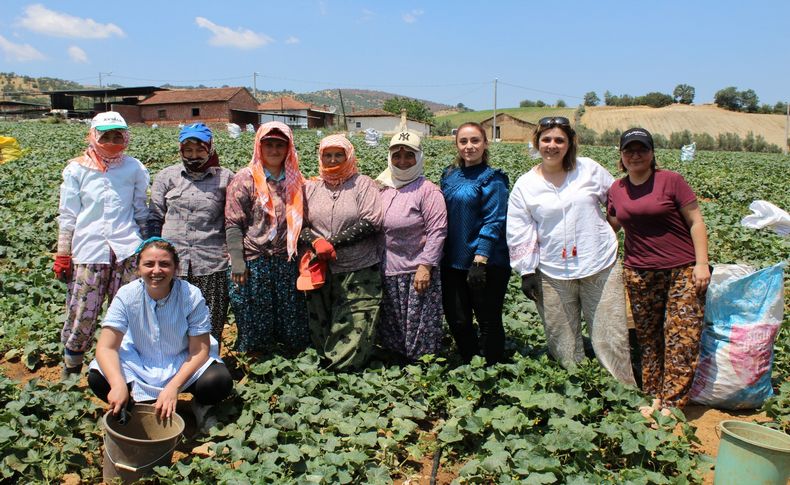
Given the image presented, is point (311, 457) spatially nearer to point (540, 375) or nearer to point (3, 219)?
point (540, 375)

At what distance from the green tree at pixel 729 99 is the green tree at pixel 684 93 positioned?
800 centimetres

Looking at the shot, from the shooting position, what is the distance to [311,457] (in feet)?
8.88

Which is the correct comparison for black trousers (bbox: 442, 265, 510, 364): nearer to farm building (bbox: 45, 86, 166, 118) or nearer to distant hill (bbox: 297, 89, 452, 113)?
farm building (bbox: 45, 86, 166, 118)

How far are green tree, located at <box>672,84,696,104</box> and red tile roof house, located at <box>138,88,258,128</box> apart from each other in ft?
189

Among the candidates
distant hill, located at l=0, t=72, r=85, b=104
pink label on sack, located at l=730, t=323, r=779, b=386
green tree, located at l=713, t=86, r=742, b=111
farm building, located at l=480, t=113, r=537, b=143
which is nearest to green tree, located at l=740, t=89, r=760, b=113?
green tree, located at l=713, t=86, r=742, b=111

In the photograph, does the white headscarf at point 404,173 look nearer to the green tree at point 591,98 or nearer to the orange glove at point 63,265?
the orange glove at point 63,265

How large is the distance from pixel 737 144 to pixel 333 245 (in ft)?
131

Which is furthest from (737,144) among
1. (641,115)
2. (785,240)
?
(785,240)

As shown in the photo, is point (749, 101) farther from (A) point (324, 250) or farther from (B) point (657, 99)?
(A) point (324, 250)

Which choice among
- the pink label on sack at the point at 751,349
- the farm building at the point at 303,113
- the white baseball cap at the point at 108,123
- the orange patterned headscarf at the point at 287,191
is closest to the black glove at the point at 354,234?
the orange patterned headscarf at the point at 287,191

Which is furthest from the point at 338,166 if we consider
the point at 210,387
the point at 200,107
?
the point at 200,107

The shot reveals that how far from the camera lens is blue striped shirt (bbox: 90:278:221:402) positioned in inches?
115

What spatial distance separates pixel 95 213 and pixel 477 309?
2348 mm

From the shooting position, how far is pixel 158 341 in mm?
3010
